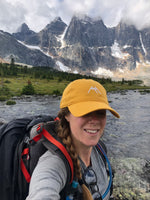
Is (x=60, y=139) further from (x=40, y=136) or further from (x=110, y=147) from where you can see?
(x=110, y=147)

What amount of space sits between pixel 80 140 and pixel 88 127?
0.93 feet

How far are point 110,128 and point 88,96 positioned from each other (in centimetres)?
1168

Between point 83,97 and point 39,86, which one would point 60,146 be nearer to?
point 83,97

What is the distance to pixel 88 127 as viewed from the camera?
2518 millimetres

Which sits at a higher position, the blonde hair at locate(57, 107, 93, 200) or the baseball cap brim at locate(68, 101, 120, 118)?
the baseball cap brim at locate(68, 101, 120, 118)

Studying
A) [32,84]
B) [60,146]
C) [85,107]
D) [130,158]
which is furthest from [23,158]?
[32,84]

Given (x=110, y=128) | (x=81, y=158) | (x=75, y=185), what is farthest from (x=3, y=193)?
(x=110, y=128)

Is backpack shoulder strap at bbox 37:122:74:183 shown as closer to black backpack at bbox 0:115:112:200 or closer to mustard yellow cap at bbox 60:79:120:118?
black backpack at bbox 0:115:112:200

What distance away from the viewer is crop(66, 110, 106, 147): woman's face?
252 cm

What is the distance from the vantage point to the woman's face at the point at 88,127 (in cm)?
252

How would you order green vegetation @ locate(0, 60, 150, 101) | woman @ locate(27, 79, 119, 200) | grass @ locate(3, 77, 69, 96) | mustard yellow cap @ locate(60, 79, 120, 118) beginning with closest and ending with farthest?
woman @ locate(27, 79, 119, 200) → mustard yellow cap @ locate(60, 79, 120, 118) → green vegetation @ locate(0, 60, 150, 101) → grass @ locate(3, 77, 69, 96)

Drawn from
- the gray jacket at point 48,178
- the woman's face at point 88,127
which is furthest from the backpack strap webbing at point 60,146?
the woman's face at point 88,127

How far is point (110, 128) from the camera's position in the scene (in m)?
13.5

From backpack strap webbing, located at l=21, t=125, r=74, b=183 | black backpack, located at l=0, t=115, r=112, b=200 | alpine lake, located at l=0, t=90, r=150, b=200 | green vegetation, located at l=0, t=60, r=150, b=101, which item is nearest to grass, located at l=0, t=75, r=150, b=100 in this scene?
green vegetation, located at l=0, t=60, r=150, b=101
